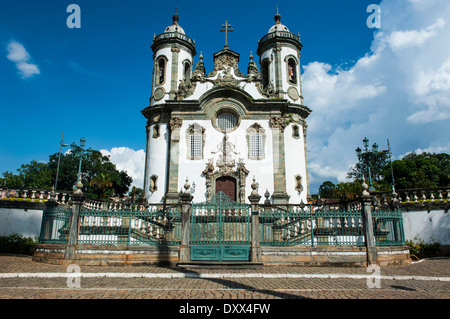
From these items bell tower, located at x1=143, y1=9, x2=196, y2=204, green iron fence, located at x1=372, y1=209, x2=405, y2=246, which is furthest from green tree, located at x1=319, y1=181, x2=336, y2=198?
green iron fence, located at x1=372, y1=209, x2=405, y2=246

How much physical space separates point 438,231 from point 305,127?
13.3 m

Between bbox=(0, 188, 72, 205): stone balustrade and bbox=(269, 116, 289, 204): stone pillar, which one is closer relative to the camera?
bbox=(0, 188, 72, 205): stone balustrade

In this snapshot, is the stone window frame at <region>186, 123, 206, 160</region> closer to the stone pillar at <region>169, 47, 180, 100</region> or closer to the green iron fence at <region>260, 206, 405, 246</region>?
the stone pillar at <region>169, 47, 180, 100</region>

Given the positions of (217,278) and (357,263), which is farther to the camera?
(357,263)

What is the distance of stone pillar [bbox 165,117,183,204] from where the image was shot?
2289 cm

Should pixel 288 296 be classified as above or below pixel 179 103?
below

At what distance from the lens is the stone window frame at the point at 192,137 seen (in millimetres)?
24031

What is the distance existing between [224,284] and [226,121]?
17.4 m

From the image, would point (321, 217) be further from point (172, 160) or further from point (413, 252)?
point (172, 160)

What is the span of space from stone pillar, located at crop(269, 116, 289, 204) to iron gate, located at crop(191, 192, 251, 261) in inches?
382

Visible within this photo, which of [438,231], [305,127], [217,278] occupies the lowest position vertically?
[217,278]

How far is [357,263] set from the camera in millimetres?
12391

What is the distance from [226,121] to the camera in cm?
2478
